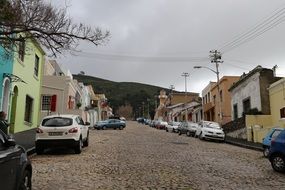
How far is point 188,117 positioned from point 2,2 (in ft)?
220

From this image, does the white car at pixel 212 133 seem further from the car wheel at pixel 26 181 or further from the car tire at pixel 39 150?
the car wheel at pixel 26 181

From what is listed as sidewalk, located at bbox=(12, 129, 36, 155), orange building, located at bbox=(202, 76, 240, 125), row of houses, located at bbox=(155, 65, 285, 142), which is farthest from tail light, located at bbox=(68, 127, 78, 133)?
orange building, located at bbox=(202, 76, 240, 125)

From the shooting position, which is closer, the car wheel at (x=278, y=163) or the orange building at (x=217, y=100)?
the car wheel at (x=278, y=163)

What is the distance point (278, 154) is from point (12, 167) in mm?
9223

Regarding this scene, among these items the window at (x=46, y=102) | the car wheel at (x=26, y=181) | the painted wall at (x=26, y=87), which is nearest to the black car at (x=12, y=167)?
the car wheel at (x=26, y=181)

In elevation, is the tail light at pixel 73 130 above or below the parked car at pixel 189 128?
below

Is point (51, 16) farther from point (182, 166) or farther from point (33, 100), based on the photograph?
point (33, 100)

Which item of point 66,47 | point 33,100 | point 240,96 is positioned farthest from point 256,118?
point 66,47

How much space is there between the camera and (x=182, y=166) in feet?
41.7

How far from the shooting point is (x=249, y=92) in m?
36.1

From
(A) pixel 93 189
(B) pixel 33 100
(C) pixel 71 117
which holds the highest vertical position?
(B) pixel 33 100

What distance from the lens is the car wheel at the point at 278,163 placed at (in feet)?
40.0

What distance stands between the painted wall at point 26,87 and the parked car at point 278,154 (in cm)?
1310

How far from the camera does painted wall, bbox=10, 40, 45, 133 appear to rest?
2161 cm
